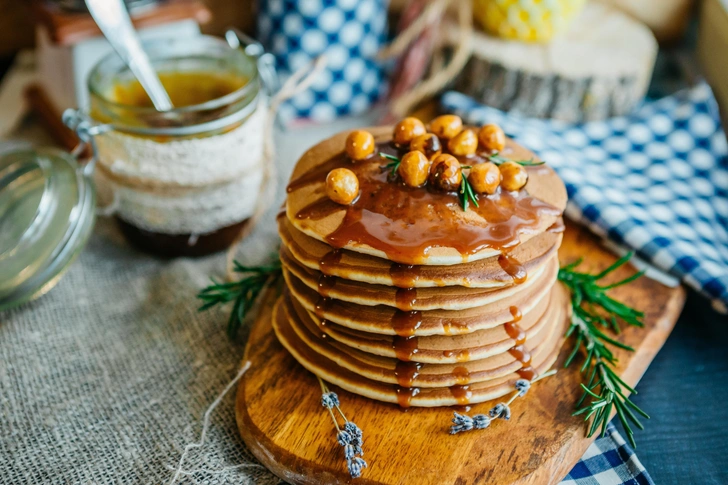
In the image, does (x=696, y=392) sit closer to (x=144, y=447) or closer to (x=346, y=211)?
(x=346, y=211)

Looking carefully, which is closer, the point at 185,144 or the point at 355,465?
the point at 355,465

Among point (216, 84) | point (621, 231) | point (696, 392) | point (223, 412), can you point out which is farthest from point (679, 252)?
point (216, 84)

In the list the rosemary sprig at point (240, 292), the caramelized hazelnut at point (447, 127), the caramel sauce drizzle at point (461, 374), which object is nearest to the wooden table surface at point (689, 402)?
the caramel sauce drizzle at point (461, 374)

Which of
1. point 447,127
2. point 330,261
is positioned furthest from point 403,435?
point 447,127

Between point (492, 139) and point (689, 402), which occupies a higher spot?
point (492, 139)

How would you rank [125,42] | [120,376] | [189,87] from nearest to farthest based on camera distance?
[120,376], [125,42], [189,87]

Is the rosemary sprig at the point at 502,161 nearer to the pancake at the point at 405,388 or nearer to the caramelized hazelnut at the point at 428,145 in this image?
the caramelized hazelnut at the point at 428,145

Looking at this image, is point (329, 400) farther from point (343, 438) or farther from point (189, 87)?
point (189, 87)
